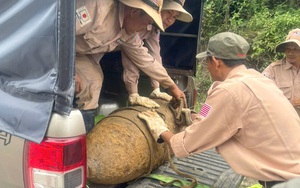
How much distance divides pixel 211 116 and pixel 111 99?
1.85 metres

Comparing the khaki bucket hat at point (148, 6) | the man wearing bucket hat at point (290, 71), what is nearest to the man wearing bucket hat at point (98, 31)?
the khaki bucket hat at point (148, 6)

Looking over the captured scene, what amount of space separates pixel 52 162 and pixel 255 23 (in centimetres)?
857

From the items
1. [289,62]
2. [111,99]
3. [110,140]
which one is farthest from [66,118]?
[289,62]

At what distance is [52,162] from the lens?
64.9 inches

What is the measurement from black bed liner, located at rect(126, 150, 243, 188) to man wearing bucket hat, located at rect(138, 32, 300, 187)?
406mm

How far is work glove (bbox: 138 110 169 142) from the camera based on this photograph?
2.55m

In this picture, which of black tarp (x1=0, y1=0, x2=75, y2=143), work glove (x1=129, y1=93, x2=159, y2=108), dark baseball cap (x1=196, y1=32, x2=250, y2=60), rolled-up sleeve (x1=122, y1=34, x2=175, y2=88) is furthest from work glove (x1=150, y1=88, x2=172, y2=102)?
black tarp (x1=0, y1=0, x2=75, y2=143)

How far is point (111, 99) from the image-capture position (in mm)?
3846

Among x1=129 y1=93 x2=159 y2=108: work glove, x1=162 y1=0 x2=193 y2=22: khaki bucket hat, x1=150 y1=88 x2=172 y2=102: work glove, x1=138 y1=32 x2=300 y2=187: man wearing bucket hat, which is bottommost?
x1=150 y1=88 x2=172 y2=102: work glove

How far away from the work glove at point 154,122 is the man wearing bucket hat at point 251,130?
12.6 inches

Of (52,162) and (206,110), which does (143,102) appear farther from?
(52,162)

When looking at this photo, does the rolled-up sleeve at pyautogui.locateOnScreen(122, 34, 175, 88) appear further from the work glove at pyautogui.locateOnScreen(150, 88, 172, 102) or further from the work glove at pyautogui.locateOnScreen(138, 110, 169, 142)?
the work glove at pyautogui.locateOnScreen(138, 110, 169, 142)

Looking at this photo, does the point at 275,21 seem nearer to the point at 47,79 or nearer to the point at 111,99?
the point at 111,99

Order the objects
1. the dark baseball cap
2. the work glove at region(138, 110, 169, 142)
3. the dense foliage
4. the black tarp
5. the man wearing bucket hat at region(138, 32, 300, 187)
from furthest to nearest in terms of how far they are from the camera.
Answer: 1. the dense foliage
2. the work glove at region(138, 110, 169, 142)
3. the dark baseball cap
4. the man wearing bucket hat at region(138, 32, 300, 187)
5. the black tarp
